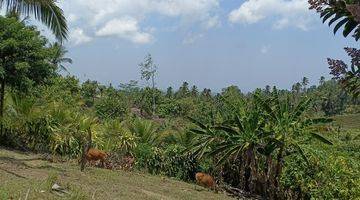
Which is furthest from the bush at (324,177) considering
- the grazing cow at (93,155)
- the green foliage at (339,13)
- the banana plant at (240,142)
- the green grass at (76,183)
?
the green foliage at (339,13)

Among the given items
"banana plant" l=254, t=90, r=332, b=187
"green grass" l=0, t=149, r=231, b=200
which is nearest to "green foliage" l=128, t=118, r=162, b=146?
"green grass" l=0, t=149, r=231, b=200

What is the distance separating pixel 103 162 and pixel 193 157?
10.4ft

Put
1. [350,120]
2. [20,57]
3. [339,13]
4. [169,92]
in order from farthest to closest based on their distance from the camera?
1. [169,92]
2. [350,120]
3. [20,57]
4. [339,13]

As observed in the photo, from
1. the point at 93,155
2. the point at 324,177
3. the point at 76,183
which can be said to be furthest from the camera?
the point at 93,155

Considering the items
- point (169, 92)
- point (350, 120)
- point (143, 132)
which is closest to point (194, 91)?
point (169, 92)

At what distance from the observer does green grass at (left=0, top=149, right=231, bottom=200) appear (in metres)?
8.02

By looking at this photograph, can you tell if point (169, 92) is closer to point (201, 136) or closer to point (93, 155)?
point (201, 136)

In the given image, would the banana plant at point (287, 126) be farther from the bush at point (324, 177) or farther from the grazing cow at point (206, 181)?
the grazing cow at point (206, 181)

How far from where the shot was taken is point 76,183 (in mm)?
9938

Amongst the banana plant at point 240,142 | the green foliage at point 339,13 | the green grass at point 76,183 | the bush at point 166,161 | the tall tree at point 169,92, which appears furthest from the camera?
the tall tree at point 169,92

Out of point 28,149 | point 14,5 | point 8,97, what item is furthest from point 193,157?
point 14,5

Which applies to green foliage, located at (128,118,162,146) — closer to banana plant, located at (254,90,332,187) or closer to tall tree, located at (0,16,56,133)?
tall tree, located at (0,16,56,133)

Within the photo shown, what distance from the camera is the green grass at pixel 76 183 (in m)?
8.02

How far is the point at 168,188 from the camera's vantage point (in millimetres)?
12883
